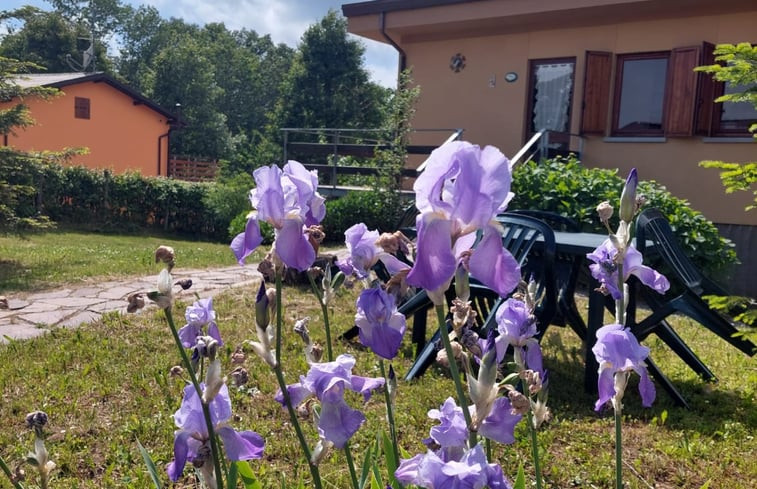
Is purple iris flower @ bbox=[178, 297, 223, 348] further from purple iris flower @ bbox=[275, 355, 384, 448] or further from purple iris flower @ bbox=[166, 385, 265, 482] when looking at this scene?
purple iris flower @ bbox=[275, 355, 384, 448]

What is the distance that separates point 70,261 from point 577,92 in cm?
825

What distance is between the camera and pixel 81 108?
20.2 metres

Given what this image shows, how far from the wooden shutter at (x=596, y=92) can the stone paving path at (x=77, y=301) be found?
5946 mm

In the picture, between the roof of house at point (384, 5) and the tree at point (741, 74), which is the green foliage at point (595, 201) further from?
the roof of house at point (384, 5)

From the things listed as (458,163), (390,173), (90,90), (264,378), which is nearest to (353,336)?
(264,378)

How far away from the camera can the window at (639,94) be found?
986cm

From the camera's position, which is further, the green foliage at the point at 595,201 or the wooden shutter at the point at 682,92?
the wooden shutter at the point at 682,92

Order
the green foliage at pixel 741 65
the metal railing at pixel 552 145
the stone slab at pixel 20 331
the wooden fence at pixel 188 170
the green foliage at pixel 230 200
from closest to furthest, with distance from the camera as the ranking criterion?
the green foliage at pixel 741 65
the stone slab at pixel 20 331
the metal railing at pixel 552 145
the green foliage at pixel 230 200
the wooden fence at pixel 188 170

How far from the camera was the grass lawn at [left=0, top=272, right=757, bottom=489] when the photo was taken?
264 centimetres

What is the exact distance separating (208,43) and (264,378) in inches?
2163

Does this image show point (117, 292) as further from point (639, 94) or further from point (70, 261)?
point (639, 94)

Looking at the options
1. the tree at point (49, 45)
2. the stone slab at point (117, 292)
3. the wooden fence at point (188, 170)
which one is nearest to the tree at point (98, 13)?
the tree at point (49, 45)

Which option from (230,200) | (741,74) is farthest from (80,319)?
(230,200)

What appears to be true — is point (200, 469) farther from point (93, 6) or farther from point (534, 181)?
point (93, 6)
